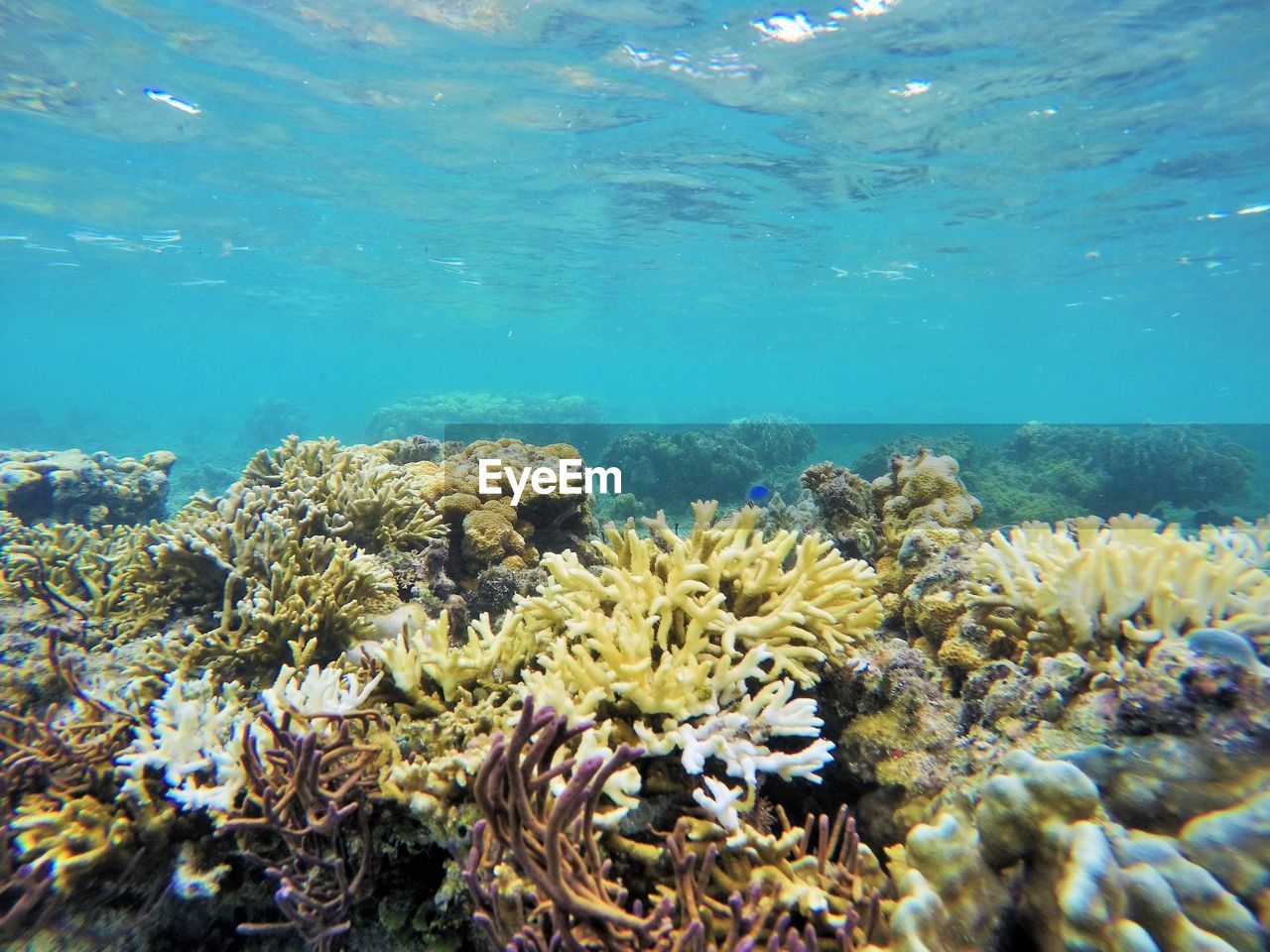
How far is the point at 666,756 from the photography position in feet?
8.39

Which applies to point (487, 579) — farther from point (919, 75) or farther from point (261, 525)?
point (919, 75)

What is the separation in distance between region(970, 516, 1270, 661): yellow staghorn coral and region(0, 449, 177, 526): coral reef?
12.3 meters

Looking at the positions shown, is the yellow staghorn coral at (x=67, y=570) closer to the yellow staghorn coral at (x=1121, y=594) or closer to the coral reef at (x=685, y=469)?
the yellow staghorn coral at (x=1121, y=594)

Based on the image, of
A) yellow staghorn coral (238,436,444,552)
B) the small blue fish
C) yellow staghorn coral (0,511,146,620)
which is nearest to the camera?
yellow staghorn coral (0,511,146,620)

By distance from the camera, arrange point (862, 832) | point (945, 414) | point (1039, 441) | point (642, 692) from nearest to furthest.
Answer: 1. point (642, 692)
2. point (862, 832)
3. point (1039, 441)
4. point (945, 414)

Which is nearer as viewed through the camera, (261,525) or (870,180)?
(261,525)

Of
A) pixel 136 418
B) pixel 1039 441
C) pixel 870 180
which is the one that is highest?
pixel 870 180

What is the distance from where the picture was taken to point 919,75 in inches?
585

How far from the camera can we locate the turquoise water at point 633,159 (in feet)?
44.2

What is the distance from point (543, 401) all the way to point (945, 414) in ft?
173

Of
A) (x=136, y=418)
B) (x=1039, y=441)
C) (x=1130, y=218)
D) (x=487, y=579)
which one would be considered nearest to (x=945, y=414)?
(x=1130, y=218)

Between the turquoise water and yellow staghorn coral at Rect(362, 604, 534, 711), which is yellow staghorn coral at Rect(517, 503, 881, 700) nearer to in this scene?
yellow staghorn coral at Rect(362, 604, 534, 711)

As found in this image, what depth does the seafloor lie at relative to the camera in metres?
1.70

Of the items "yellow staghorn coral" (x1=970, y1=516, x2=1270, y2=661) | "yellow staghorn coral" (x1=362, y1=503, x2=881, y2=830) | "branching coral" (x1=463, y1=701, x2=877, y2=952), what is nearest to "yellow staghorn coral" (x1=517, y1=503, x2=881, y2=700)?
"yellow staghorn coral" (x1=362, y1=503, x2=881, y2=830)
